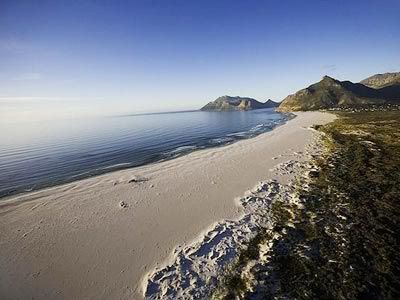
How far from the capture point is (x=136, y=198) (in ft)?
68.0

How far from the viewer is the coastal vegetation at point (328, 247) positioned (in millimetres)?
9984

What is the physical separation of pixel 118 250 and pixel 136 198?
7334 millimetres

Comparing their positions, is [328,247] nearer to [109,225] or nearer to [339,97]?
[109,225]

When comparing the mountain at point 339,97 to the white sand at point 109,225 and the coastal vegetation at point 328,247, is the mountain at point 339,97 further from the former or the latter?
the white sand at point 109,225

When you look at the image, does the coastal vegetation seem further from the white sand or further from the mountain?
the mountain

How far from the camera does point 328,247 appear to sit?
1240cm

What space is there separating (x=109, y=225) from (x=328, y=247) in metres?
13.7

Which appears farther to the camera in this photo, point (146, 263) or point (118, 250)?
point (118, 250)

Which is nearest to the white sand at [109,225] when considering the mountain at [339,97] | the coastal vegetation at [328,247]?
the coastal vegetation at [328,247]

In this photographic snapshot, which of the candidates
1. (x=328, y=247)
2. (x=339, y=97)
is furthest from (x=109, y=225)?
(x=339, y=97)

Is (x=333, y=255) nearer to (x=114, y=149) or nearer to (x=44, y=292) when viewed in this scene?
(x=44, y=292)

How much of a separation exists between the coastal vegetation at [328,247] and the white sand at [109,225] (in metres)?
3.76

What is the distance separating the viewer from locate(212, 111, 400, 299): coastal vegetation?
9984 mm

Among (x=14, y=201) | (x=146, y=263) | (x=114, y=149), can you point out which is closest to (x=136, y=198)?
(x=146, y=263)
